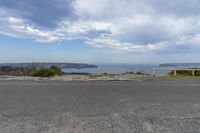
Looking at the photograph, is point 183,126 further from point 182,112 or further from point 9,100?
point 9,100

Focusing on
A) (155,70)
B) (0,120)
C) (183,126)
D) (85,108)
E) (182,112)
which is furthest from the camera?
(155,70)

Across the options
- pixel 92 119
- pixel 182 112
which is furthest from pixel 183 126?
pixel 92 119

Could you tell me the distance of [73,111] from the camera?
5.57 m

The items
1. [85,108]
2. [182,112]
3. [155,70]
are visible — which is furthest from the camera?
[155,70]

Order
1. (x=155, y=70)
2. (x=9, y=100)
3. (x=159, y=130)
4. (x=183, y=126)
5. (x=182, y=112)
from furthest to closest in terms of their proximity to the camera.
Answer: (x=155, y=70) → (x=9, y=100) → (x=182, y=112) → (x=183, y=126) → (x=159, y=130)

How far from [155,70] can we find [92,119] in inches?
536

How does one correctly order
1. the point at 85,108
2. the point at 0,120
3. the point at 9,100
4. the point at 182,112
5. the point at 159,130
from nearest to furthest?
the point at 159,130 → the point at 0,120 → the point at 182,112 → the point at 85,108 → the point at 9,100

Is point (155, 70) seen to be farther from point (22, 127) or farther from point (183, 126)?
point (22, 127)

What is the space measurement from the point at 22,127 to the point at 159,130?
3.15 m

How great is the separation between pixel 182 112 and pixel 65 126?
3.54 m

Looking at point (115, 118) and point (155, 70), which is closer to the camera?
point (115, 118)

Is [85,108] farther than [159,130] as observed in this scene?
Yes

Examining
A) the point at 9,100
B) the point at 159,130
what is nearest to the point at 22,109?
the point at 9,100

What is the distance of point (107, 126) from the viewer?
4.30 meters
